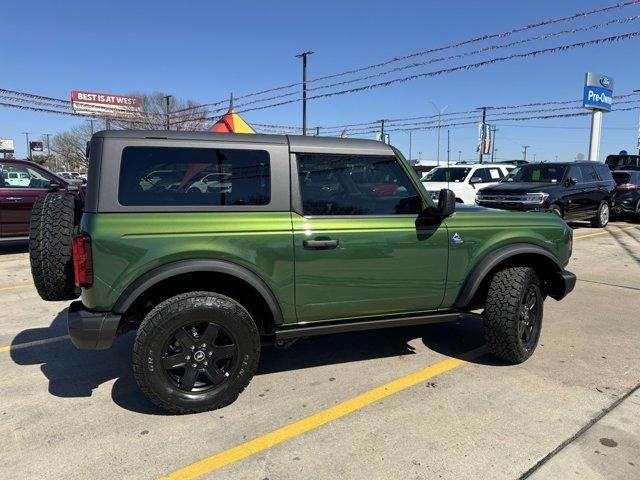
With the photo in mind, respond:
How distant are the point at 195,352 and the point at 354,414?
1100 millimetres

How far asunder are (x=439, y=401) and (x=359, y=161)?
5.84 feet

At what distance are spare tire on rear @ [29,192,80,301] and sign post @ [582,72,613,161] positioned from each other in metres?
23.5

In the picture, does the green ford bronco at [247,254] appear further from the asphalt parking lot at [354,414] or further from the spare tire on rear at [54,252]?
the asphalt parking lot at [354,414]

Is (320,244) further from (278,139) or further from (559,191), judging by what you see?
(559,191)

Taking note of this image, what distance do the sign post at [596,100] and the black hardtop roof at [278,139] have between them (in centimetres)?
2198

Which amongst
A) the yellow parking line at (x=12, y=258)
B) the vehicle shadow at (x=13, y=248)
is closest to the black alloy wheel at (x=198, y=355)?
the yellow parking line at (x=12, y=258)

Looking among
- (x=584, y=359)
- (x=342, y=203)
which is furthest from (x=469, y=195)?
(x=342, y=203)

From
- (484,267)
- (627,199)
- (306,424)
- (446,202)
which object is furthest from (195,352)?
(627,199)

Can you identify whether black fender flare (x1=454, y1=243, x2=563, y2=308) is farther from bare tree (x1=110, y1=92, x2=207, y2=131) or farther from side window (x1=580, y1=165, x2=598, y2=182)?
bare tree (x1=110, y1=92, x2=207, y2=131)

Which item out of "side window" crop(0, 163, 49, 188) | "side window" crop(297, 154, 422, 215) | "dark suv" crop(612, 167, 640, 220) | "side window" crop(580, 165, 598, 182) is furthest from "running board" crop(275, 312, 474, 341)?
"dark suv" crop(612, 167, 640, 220)

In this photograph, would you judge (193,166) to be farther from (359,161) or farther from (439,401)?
(439,401)

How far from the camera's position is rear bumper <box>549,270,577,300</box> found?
4.25 m

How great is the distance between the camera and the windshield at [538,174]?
1258 cm

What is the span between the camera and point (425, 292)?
376 cm
